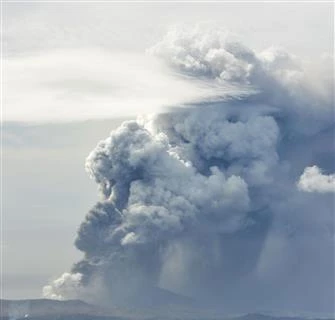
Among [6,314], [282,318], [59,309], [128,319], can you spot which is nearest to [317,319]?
[282,318]

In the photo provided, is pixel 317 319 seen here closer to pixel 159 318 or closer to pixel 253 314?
pixel 253 314

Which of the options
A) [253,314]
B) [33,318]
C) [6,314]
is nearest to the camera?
[6,314]

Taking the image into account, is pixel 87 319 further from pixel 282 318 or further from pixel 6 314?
pixel 282 318

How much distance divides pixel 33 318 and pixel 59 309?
3.94 m

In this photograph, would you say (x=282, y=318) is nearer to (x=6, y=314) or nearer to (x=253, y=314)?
(x=253, y=314)

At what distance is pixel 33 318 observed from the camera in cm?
11950

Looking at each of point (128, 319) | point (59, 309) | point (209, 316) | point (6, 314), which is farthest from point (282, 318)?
point (6, 314)

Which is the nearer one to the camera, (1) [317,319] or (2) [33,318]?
(2) [33,318]

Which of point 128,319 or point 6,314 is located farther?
point 128,319

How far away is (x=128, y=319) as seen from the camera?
11981 centimetres

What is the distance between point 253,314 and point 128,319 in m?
22.0

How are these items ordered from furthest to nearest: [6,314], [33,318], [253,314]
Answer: [253,314] → [33,318] → [6,314]

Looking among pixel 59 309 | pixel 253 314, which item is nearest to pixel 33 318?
pixel 59 309

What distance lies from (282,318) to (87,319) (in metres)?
31.2
